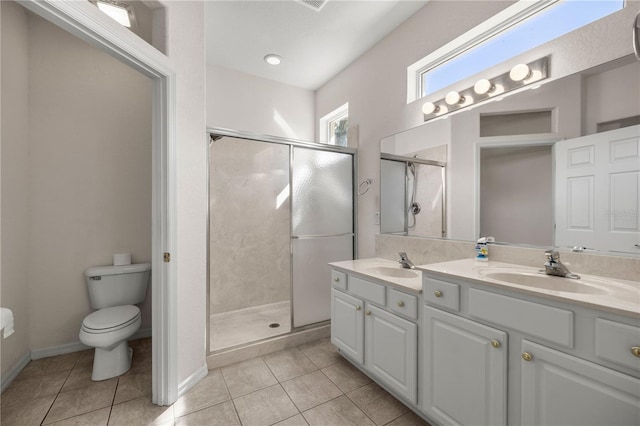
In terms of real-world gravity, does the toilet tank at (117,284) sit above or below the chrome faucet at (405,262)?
below

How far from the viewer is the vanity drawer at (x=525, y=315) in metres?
0.97

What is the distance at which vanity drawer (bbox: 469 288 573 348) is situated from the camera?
971mm

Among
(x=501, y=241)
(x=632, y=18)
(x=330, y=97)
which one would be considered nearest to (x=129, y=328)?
(x=501, y=241)

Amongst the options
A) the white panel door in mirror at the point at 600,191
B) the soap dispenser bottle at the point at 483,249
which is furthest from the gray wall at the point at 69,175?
the white panel door in mirror at the point at 600,191

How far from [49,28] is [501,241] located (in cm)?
378

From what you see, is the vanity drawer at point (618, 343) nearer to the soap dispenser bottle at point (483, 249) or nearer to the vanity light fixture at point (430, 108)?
the soap dispenser bottle at point (483, 249)

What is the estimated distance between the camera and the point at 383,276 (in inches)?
69.2

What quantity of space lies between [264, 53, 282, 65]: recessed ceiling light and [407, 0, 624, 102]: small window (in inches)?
54.5

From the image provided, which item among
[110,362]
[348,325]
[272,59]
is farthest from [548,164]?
[110,362]

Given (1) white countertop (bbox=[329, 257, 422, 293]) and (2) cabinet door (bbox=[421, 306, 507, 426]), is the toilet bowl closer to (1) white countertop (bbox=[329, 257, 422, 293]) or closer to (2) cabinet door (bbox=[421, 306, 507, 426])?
(1) white countertop (bbox=[329, 257, 422, 293])

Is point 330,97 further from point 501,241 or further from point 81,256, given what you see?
point 81,256

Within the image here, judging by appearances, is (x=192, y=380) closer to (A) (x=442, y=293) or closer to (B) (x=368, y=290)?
(B) (x=368, y=290)

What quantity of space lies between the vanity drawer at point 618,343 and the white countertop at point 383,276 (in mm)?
699

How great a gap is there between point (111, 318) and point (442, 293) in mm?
2270
